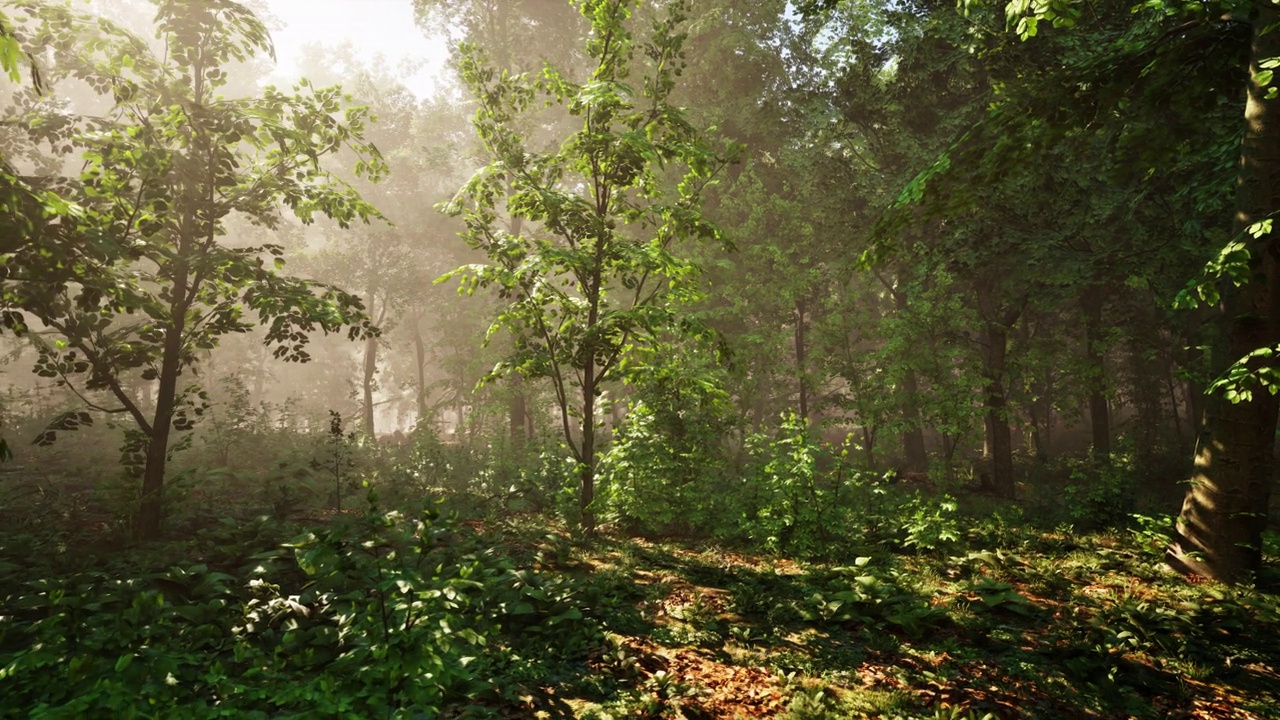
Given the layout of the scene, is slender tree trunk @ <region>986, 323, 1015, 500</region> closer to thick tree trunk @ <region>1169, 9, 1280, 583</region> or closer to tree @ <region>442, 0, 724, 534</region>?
thick tree trunk @ <region>1169, 9, 1280, 583</region>

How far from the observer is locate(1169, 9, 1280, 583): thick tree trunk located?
557cm

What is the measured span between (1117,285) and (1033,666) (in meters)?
17.0

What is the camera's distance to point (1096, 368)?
49.9ft

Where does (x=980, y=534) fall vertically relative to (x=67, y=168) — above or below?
below

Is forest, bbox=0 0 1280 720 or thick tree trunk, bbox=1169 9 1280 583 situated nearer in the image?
forest, bbox=0 0 1280 720

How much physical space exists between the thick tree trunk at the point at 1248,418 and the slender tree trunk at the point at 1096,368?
10867mm

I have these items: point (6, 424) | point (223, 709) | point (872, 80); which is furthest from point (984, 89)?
point (6, 424)

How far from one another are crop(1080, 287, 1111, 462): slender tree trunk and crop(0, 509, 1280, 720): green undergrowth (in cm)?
1135

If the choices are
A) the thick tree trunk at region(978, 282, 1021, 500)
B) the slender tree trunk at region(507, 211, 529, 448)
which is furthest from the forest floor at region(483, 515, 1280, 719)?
A: the slender tree trunk at region(507, 211, 529, 448)

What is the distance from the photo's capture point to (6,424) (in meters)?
18.7

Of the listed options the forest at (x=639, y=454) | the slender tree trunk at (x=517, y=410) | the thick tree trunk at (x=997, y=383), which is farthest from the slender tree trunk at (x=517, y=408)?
the thick tree trunk at (x=997, y=383)

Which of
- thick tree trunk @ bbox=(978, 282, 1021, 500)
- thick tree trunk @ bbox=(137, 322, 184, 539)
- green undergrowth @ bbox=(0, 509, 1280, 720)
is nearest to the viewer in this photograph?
green undergrowth @ bbox=(0, 509, 1280, 720)

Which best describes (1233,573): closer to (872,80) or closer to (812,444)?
Answer: (812,444)

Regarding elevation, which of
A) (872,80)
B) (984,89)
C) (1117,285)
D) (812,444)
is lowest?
(812,444)
